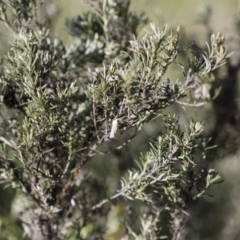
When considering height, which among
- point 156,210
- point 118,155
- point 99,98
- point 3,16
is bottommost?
point 156,210

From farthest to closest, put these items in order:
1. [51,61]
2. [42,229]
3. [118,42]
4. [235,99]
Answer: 1. [235,99]
2. [118,42]
3. [42,229]
4. [51,61]

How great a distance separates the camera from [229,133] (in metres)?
1.09

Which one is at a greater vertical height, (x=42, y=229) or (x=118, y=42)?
(x=118, y=42)

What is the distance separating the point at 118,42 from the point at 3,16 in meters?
0.25

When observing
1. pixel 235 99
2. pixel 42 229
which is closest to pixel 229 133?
pixel 235 99

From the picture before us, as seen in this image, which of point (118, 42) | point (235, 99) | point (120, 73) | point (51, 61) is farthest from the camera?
point (235, 99)

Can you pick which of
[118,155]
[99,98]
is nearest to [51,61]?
[99,98]

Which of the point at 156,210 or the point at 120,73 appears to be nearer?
the point at 120,73

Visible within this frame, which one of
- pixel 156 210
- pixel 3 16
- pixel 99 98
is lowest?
pixel 156 210

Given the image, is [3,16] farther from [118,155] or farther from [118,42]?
[118,155]

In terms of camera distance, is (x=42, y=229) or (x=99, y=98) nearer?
(x=99, y=98)

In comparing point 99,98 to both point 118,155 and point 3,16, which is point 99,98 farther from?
point 118,155

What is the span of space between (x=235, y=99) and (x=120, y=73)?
53cm

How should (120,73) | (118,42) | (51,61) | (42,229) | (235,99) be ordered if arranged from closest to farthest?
(120,73) < (51,61) < (42,229) < (118,42) < (235,99)
